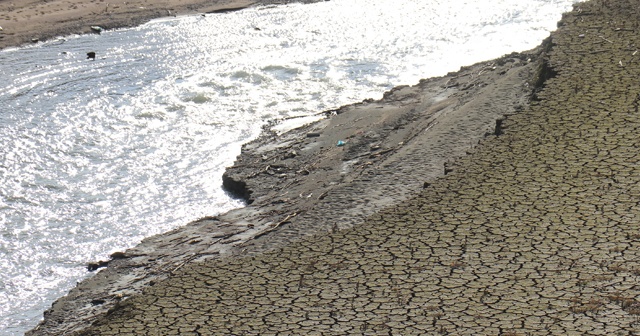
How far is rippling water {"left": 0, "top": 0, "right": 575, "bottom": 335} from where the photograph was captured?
497 inches

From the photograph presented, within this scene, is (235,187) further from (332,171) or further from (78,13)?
(78,13)

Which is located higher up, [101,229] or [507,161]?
[507,161]

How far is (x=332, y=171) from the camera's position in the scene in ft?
41.3

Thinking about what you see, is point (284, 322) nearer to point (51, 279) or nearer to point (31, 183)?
point (51, 279)

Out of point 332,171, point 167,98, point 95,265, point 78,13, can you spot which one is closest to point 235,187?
point 332,171

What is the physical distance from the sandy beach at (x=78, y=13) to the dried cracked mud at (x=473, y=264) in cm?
1767

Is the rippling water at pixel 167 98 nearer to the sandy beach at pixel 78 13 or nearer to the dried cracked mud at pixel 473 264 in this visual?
the sandy beach at pixel 78 13

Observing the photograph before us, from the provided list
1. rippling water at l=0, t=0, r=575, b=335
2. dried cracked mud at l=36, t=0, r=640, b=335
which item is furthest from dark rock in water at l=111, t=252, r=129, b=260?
dried cracked mud at l=36, t=0, r=640, b=335

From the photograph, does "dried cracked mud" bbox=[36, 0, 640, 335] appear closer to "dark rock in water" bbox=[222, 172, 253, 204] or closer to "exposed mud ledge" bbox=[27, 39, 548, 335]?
"exposed mud ledge" bbox=[27, 39, 548, 335]

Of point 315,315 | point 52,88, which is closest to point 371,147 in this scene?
point 315,315

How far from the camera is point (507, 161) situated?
1027 centimetres

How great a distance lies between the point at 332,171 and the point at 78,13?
1744 cm

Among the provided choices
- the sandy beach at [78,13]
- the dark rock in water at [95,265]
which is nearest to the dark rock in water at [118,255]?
the dark rock in water at [95,265]

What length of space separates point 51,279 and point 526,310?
6.43 metres
